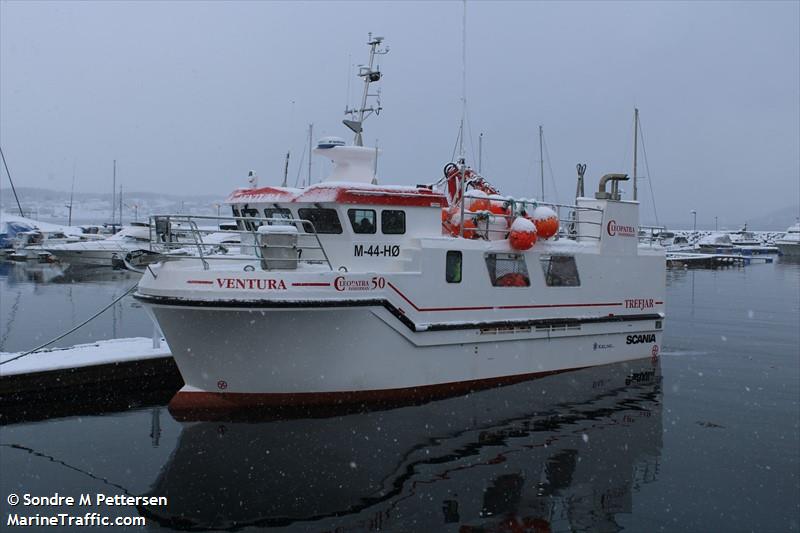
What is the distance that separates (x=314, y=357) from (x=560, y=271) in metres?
5.68

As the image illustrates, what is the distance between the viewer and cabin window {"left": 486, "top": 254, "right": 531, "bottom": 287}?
12.6 metres

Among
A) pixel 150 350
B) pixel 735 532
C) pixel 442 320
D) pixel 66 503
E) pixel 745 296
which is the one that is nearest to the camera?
pixel 735 532

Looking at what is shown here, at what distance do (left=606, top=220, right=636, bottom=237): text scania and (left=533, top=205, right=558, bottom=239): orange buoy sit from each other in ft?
6.60

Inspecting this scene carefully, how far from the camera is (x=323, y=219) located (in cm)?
1153

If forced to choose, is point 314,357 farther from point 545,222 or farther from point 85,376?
point 545,222

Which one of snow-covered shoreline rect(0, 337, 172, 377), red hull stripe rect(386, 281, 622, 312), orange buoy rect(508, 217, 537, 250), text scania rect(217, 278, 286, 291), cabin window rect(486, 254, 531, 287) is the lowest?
snow-covered shoreline rect(0, 337, 172, 377)

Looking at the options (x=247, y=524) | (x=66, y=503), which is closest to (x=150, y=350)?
(x=66, y=503)

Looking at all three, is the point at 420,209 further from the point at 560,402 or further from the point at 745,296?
the point at 745,296

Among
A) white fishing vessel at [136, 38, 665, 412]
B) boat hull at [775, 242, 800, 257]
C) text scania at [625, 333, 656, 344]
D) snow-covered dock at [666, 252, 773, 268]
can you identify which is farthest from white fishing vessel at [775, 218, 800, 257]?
white fishing vessel at [136, 38, 665, 412]

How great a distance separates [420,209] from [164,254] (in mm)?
4484

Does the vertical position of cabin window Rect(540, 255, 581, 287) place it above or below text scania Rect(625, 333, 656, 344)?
above

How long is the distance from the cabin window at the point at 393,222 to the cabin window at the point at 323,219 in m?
0.81

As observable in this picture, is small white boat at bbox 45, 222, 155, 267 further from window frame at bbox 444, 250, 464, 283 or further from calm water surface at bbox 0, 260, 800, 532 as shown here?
calm water surface at bbox 0, 260, 800, 532

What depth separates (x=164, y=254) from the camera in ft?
33.3
